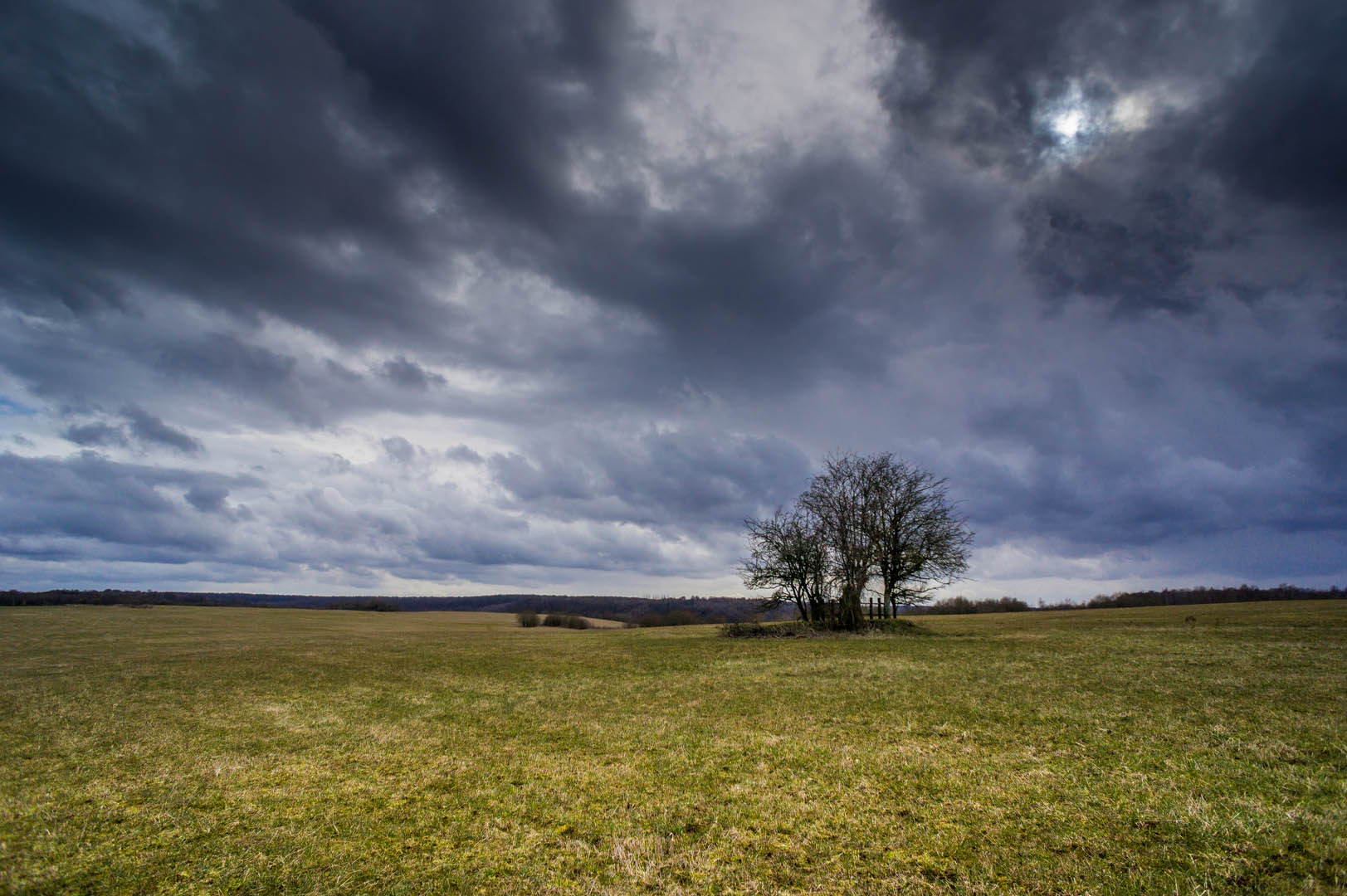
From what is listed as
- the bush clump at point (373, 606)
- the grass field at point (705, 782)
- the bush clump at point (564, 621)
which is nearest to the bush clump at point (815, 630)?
the grass field at point (705, 782)

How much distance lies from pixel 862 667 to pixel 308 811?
15229 mm

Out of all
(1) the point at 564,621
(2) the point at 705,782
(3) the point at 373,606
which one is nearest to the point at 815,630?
(2) the point at 705,782

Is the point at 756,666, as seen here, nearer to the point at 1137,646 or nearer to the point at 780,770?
the point at 780,770

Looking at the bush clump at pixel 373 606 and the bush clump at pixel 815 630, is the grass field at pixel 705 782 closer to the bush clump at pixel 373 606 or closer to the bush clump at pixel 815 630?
the bush clump at pixel 815 630

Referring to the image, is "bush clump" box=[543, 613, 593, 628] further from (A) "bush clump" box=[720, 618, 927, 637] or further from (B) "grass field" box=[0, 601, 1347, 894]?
(B) "grass field" box=[0, 601, 1347, 894]

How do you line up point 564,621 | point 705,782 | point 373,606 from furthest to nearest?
point 373,606
point 564,621
point 705,782

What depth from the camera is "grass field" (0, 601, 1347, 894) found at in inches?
208

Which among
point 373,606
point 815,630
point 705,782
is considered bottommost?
point 373,606

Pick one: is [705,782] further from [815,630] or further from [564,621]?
[564,621]

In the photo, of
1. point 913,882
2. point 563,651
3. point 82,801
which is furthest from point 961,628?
point 82,801

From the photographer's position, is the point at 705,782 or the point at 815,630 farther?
the point at 815,630

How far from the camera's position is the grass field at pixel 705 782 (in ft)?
17.3

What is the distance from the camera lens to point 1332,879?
181 inches

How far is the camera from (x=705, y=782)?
7.72 m
